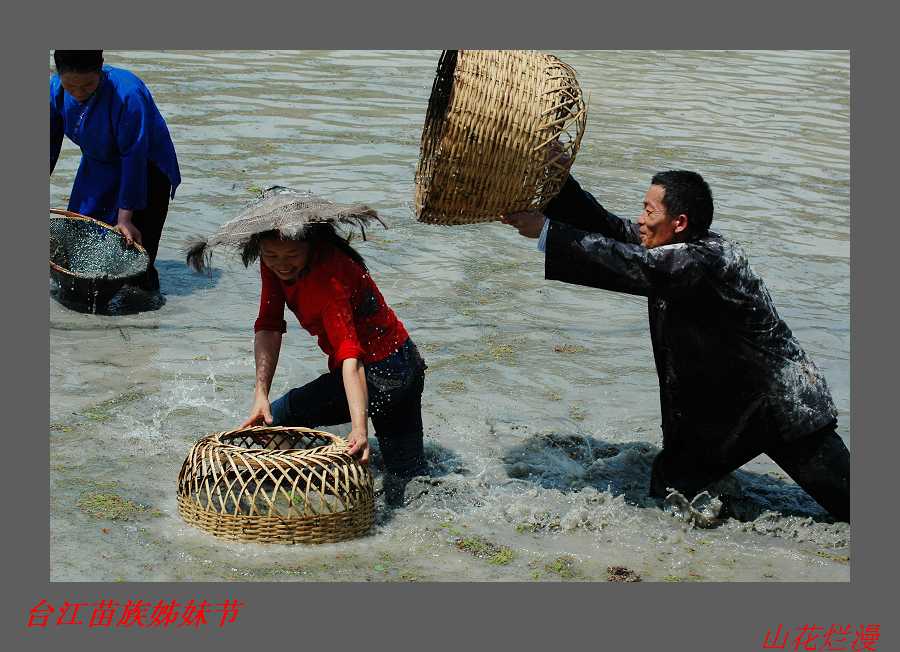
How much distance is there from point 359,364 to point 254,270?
3.93m

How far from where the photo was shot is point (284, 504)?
16.5 ft

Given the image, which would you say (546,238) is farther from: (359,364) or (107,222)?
(107,222)

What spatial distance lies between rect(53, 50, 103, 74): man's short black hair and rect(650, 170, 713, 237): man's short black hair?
11.6 ft

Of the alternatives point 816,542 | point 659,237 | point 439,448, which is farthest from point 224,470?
point 816,542

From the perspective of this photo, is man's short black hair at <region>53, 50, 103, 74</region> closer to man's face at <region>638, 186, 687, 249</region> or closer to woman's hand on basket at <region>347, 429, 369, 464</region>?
woman's hand on basket at <region>347, 429, 369, 464</region>

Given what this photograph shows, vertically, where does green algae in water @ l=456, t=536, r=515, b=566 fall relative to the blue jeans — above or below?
below

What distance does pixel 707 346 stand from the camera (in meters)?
4.99

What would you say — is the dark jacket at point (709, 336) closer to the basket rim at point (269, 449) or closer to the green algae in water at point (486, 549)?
the green algae in water at point (486, 549)

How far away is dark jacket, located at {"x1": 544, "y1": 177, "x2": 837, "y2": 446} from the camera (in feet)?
15.5

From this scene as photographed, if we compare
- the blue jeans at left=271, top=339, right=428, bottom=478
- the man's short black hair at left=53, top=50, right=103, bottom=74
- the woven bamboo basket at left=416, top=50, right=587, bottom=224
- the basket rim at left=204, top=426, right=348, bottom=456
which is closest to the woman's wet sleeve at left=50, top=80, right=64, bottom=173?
the man's short black hair at left=53, top=50, right=103, bottom=74

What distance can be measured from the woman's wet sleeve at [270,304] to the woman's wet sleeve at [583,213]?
1.24 metres

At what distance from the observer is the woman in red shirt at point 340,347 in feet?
15.6

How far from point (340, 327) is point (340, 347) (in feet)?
0.26

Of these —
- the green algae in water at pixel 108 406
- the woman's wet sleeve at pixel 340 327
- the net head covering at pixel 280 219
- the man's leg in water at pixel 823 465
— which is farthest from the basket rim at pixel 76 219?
the man's leg in water at pixel 823 465
